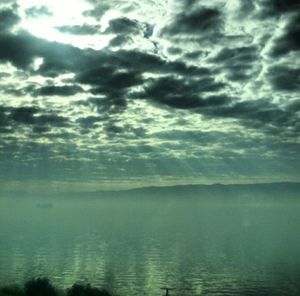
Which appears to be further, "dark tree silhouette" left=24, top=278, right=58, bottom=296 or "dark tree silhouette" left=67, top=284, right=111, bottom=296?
"dark tree silhouette" left=24, top=278, right=58, bottom=296

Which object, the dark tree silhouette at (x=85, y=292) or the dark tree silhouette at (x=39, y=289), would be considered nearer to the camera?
the dark tree silhouette at (x=85, y=292)

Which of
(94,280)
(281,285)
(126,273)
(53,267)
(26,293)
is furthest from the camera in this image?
(53,267)

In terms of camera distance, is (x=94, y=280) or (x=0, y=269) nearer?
(x=94, y=280)

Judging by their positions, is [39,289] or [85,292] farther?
[39,289]

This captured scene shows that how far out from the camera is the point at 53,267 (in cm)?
17900

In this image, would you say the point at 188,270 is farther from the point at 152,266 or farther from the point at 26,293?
the point at 26,293

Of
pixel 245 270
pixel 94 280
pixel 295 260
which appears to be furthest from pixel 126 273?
pixel 295 260

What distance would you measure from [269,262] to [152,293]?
270 feet

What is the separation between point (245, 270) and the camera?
167750 mm

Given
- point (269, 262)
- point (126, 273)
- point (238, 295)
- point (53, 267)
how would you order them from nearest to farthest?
point (238, 295)
point (126, 273)
point (53, 267)
point (269, 262)

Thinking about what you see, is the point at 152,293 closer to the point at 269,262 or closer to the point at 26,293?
the point at 26,293

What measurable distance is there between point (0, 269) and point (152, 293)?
6869 centimetres

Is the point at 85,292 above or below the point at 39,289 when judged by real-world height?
below

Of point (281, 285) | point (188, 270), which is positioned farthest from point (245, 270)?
point (281, 285)
